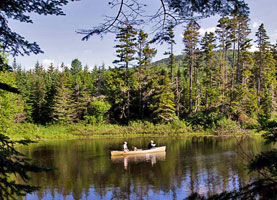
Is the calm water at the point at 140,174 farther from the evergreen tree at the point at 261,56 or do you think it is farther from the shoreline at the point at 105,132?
the evergreen tree at the point at 261,56

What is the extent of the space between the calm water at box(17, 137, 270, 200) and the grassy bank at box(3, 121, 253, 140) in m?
9.07

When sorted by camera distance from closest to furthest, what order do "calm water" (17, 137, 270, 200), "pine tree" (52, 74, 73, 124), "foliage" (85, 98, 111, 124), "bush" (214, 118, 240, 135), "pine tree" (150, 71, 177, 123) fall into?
"calm water" (17, 137, 270, 200) < "bush" (214, 118, 240, 135) < "pine tree" (150, 71, 177, 123) < "foliage" (85, 98, 111, 124) < "pine tree" (52, 74, 73, 124)

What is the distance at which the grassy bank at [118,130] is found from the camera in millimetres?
31469

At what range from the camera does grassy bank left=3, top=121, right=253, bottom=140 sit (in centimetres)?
3147

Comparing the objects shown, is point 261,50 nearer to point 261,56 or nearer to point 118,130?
point 261,56

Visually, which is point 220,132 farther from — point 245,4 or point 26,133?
point 245,4

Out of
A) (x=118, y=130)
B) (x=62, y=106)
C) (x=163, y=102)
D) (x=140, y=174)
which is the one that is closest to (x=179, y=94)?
(x=163, y=102)

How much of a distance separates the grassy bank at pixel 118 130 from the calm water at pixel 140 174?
29.8 ft

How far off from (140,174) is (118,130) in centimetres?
1838

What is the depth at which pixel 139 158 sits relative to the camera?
20016 mm

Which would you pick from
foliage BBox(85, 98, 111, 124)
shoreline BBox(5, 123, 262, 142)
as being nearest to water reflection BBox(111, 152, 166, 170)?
shoreline BBox(5, 123, 262, 142)

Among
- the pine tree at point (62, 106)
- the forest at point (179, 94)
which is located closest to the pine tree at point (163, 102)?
the forest at point (179, 94)

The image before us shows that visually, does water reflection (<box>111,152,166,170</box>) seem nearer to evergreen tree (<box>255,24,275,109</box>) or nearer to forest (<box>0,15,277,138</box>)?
forest (<box>0,15,277,138</box>)

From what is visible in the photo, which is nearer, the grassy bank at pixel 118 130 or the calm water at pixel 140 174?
the calm water at pixel 140 174
